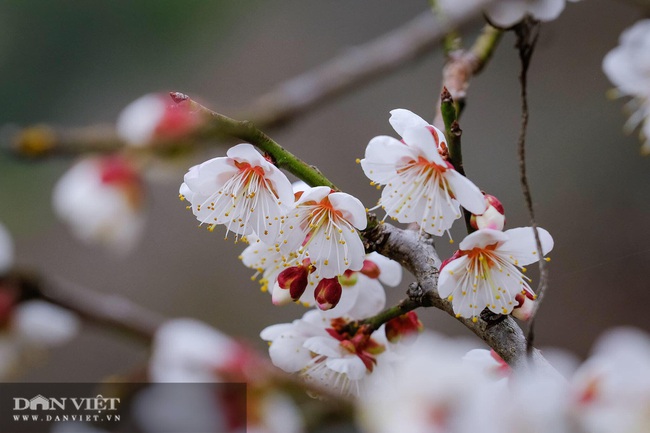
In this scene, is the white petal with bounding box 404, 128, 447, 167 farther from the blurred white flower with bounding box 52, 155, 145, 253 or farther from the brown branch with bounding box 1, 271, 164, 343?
the blurred white flower with bounding box 52, 155, 145, 253

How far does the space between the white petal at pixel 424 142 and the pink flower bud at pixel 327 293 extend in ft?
0.35

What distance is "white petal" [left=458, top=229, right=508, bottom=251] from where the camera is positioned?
419 millimetres

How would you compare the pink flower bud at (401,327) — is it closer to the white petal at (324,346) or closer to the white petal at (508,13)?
the white petal at (324,346)

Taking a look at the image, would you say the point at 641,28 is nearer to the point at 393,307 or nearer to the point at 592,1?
the point at 393,307

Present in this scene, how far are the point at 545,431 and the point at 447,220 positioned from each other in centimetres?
19

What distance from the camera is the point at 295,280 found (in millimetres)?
463

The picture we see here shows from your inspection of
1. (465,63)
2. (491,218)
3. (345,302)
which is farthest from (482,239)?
(465,63)

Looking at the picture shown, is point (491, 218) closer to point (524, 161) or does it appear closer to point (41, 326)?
point (524, 161)

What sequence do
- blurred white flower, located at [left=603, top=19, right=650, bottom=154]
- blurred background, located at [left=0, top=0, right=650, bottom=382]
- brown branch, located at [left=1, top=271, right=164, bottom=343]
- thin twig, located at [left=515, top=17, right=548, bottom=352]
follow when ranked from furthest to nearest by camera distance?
blurred background, located at [left=0, top=0, right=650, bottom=382] < blurred white flower, located at [left=603, top=19, right=650, bottom=154] < thin twig, located at [left=515, top=17, right=548, bottom=352] < brown branch, located at [left=1, top=271, right=164, bottom=343]

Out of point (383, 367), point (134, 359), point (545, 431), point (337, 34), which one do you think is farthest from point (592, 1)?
point (545, 431)

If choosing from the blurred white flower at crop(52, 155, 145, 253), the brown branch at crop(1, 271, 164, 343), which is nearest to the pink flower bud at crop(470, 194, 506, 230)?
the brown branch at crop(1, 271, 164, 343)

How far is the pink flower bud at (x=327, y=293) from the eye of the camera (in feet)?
1.51

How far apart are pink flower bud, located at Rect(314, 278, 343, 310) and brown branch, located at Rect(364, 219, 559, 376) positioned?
4 cm

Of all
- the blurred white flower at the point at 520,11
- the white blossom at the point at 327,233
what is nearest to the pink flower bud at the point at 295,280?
the white blossom at the point at 327,233
